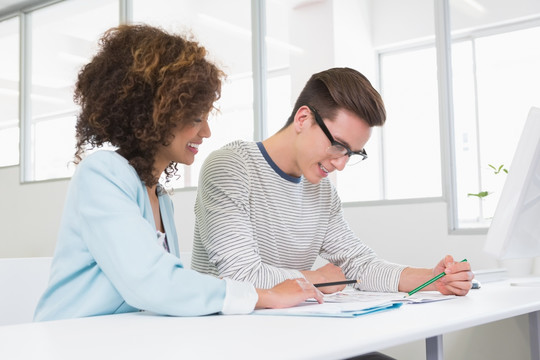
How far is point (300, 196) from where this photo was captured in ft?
5.98

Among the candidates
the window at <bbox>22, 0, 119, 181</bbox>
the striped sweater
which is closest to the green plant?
the striped sweater

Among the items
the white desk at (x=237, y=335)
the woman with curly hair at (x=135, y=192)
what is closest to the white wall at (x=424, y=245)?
the white desk at (x=237, y=335)

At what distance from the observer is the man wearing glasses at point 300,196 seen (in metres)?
1.58

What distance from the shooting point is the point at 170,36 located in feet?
4.37

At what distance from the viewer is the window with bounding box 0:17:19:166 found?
207 inches

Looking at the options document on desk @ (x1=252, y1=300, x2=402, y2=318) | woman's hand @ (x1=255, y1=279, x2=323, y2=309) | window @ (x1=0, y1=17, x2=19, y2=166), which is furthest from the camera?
window @ (x1=0, y1=17, x2=19, y2=166)

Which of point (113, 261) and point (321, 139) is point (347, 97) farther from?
point (113, 261)

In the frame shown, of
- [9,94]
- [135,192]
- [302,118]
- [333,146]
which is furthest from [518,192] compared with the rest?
[9,94]

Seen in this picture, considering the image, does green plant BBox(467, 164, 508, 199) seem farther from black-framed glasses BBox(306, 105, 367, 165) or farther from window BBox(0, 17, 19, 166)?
window BBox(0, 17, 19, 166)

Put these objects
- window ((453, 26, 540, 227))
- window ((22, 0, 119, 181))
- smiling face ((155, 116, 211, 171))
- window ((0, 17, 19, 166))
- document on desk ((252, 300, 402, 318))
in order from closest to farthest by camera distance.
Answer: document on desk ((252, 300, 402, 318)), smiling face ((155, 116, 211, 171)), window ((453, 26, 540, 227)), window ((22, 0, 119, 181)), window ((0, 17, 19, 166))

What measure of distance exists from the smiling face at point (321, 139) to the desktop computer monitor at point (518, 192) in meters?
0.39

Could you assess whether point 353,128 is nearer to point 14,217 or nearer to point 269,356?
point 269,356

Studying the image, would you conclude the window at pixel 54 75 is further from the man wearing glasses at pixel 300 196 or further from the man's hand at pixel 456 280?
the man's hand at pixel 456 280

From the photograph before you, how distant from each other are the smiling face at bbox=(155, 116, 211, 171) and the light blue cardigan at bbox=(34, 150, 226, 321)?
4.8 inches
